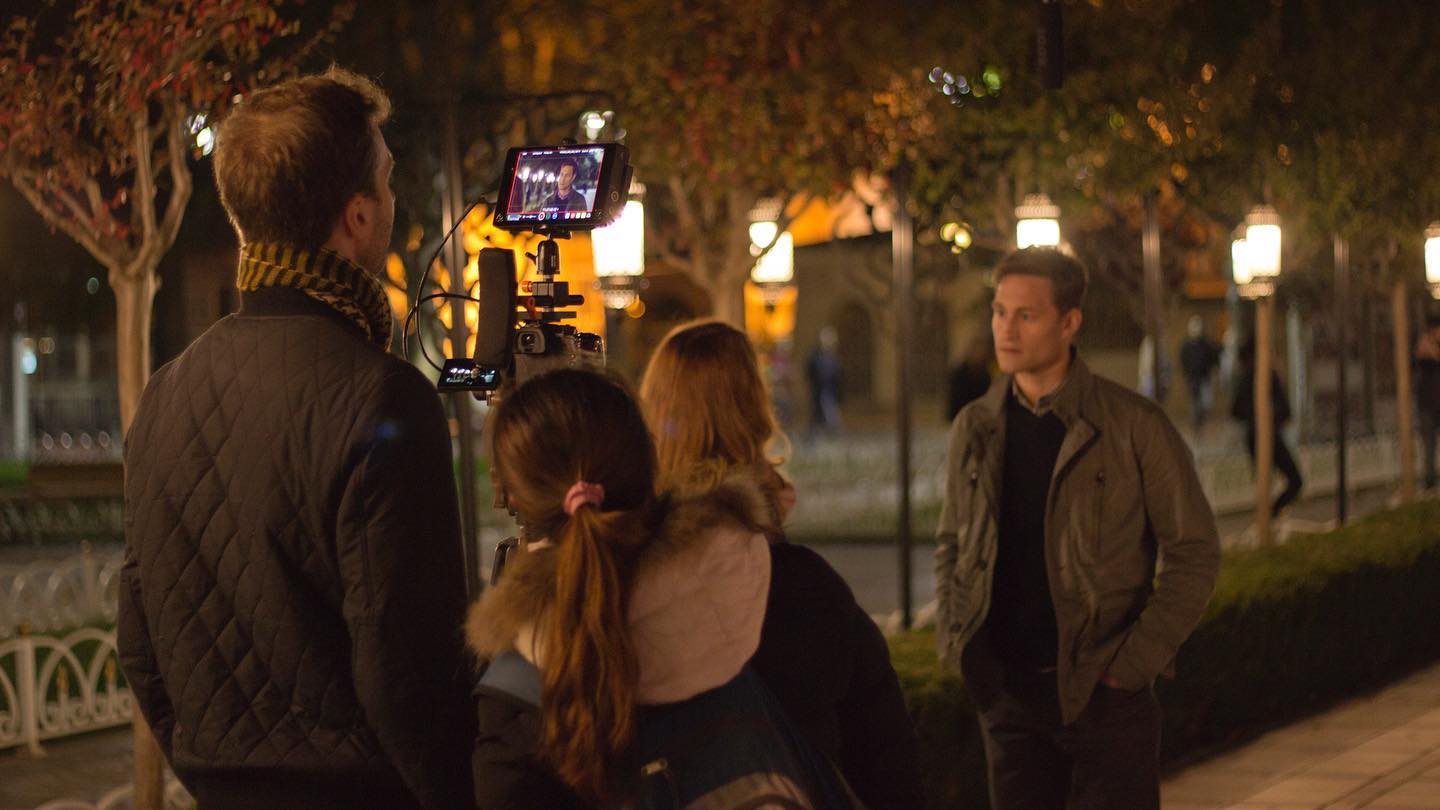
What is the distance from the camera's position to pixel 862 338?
49938 mm

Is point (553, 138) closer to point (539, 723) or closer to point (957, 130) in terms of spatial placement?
point (957, 130)

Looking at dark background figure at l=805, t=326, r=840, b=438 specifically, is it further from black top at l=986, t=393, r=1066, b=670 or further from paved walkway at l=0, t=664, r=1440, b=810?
black top at l=986, t=393, r=1066, b=670

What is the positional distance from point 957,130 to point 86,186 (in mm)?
5482

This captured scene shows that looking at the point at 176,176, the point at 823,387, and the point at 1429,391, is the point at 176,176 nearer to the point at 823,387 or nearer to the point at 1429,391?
the point at 1429,391

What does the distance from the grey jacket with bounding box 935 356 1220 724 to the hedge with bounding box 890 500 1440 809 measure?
4.65ft

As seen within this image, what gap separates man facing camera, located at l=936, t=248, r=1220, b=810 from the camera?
4.29 meters

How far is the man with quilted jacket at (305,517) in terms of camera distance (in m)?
2.35

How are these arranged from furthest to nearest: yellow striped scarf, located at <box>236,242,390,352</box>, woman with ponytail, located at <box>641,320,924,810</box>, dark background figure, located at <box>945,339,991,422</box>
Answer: dark background figure, located at <box>945,339,991,422</box>, woman with ponytail, located at <box>641,320,924,810</box>, yellow striped scarf, located at <box>236,242,390,352</box>

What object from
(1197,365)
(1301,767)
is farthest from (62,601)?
(1197,365)

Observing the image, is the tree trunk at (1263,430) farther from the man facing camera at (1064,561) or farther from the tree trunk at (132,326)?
the tree trunk at (132,326)

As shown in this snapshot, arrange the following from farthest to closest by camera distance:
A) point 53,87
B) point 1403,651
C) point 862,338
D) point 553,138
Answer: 1. point 862,338
2. point 553,138
3. point 1403,651
4. point 53,87

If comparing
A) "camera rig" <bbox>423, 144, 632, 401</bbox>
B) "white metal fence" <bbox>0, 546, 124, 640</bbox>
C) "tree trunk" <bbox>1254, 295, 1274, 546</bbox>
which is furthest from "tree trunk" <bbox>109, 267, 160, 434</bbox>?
"tree trunk" <bbox>1254, 295, 1274, 546</bbox>

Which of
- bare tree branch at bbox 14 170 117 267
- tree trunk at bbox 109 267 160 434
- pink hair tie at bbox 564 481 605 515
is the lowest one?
pink hair tie at bbox 564 481 605 515

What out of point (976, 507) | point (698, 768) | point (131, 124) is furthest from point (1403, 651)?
point (698, 768)
